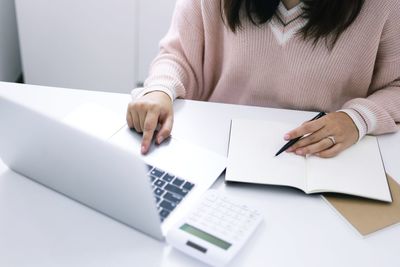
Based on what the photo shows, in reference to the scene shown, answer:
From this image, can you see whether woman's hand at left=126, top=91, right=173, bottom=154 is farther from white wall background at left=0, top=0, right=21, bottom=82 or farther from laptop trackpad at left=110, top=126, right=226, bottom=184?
white wall background at left=0, top=0, right=21, bottom=82

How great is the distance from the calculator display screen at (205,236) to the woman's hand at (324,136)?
0.88ft

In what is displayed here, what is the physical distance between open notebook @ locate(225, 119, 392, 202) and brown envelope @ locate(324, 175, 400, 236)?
0.6 inches

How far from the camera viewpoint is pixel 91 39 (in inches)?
82.4

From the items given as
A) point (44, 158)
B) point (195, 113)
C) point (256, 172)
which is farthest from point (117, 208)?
point (195, 113)

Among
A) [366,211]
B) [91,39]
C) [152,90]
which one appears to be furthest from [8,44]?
[366,211]

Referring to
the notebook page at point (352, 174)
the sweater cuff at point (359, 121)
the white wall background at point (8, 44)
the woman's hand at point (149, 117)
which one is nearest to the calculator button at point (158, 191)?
the woman's hand at point (149, 117)

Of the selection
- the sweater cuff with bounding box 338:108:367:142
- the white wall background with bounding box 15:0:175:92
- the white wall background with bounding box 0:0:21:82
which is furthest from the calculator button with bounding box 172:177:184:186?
the white wall background with bounding box 0:0:21:82

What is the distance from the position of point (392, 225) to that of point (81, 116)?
581 mm

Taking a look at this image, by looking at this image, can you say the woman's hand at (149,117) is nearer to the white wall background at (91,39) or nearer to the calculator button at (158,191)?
the calculator button at (158,191)

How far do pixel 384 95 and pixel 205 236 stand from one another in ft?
1.82

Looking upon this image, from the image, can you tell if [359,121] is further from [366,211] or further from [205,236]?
[205,236]

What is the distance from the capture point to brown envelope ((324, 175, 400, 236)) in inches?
30.1

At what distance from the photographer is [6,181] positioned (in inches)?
32.1

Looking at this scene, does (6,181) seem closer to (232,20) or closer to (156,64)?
(156,64)
